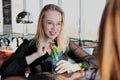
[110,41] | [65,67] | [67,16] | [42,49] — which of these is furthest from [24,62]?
[67,16]

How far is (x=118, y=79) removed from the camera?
0.47 meters

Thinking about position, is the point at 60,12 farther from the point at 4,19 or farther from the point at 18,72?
the point at 4,19

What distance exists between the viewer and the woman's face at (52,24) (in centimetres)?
171

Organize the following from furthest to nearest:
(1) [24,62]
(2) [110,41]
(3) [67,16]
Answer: (3) [67,16]
(1) [24,62]
(2) [110,41]

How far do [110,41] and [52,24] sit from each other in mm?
1270

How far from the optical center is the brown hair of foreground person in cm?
45

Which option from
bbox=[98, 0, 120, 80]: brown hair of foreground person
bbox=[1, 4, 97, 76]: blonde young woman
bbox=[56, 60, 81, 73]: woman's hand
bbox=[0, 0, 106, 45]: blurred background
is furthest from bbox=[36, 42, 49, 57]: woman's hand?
bbox=[0, 0, 106, 45]: blurred background

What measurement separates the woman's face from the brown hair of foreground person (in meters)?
1.25

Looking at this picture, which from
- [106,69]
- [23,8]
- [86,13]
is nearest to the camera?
[106,69]

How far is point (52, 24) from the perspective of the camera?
5.64 ft

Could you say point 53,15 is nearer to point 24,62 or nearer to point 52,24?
point 52,24

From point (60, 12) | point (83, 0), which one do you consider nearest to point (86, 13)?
point (83, 0)

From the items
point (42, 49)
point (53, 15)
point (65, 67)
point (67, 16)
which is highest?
point (67, 16)

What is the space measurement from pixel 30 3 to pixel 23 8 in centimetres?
34
